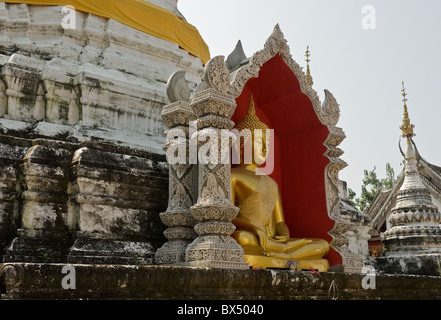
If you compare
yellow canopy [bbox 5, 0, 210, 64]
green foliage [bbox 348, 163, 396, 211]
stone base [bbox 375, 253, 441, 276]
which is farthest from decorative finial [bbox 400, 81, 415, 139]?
green foliage [bbox 348, 163, 396, 211]

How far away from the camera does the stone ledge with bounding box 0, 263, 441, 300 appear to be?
267 centimetres

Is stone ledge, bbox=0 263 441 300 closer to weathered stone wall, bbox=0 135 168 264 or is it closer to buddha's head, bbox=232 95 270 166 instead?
weathered stone wall, bbox=0 135 168 264

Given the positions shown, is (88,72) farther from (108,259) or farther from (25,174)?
(108,259)

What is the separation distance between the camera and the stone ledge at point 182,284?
2.67 m

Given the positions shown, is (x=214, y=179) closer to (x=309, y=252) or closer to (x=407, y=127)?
(x=309, y=252)

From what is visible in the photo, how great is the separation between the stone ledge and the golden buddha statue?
610mm

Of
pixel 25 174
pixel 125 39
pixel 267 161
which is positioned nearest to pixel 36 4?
pixel 125 39

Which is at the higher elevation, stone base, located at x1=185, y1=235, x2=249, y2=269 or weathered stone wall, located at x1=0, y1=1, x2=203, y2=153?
weathered stone wall, located at x1=0, y1=1, x2=203, y2=153

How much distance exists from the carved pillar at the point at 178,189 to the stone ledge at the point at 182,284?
0.86 m

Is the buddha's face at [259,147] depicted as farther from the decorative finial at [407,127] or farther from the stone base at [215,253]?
the decorative finial at [407,127]

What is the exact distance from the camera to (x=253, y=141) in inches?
200

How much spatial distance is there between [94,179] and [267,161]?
1.93m

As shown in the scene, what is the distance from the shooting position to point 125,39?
650 cm

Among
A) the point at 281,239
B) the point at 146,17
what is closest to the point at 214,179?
the point at 281,239
